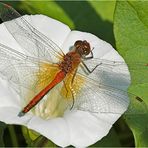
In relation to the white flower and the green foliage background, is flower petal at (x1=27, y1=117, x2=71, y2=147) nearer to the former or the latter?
the white flower

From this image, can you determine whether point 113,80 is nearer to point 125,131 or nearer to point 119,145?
point 119,145

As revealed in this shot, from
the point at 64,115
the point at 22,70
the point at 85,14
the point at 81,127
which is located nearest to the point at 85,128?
the point at 81,127

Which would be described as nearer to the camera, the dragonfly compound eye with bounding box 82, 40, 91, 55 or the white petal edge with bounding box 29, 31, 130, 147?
the white petal edge with bounding box 29, 31, 130, 147

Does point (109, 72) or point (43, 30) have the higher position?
point (43, 30)

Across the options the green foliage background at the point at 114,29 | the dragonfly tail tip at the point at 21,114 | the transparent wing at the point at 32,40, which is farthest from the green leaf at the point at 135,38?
the dragonfly tail tip at the point at 21,114

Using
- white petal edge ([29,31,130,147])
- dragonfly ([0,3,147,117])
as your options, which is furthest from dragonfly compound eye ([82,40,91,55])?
white petal edge ([29,31,130,147])

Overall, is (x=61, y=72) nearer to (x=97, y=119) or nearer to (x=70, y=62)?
(x=70, y=62)
